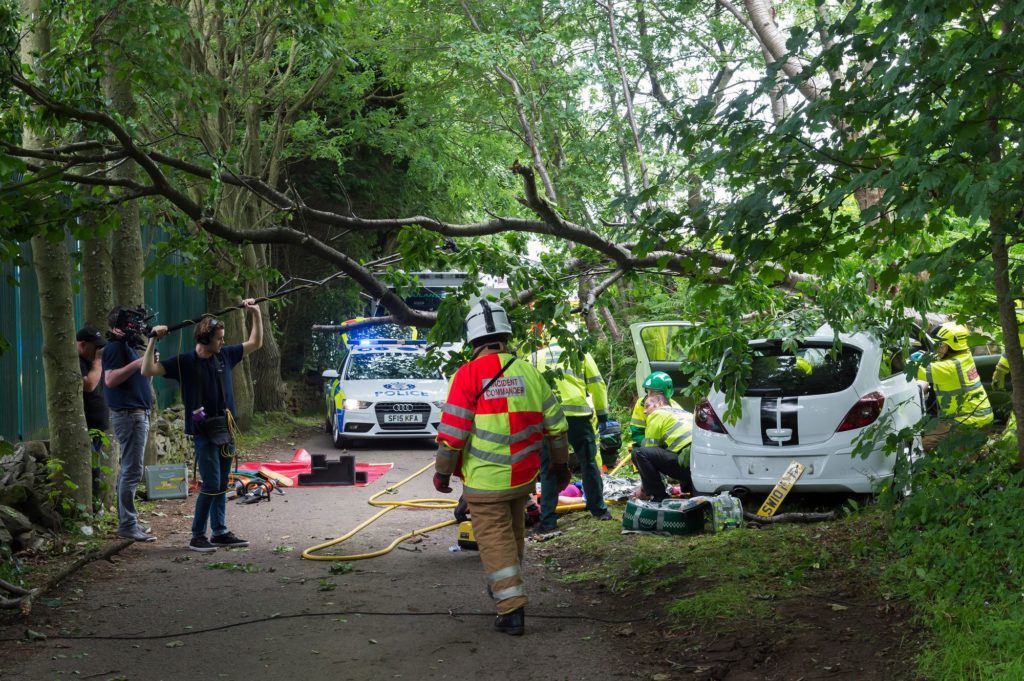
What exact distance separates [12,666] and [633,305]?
718 inches

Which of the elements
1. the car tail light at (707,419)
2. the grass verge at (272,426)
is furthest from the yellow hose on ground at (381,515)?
the grass verge at (272,426)

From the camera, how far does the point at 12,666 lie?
5.89 metres

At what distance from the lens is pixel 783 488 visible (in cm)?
976

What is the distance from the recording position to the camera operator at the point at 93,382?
1063cm

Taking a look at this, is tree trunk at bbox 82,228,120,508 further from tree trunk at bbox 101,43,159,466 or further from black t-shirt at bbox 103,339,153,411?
black t-shirt at bbox 103,339,153,411

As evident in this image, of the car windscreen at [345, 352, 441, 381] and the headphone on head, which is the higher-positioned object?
the headphone on head

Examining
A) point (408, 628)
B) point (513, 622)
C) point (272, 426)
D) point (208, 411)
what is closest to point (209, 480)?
point (208, 411)

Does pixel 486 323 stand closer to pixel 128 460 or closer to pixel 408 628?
pixel 408 628

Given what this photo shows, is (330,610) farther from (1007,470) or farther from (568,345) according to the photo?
(1007,470)

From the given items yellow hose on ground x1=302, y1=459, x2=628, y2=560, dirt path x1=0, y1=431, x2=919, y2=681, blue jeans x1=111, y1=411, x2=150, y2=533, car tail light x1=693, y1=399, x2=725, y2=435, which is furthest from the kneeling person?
blue jeans x1=111, y1=411, x2=150, y2=533

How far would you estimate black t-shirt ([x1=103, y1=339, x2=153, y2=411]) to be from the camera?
9781 mm

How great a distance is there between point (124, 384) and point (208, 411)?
957 mm

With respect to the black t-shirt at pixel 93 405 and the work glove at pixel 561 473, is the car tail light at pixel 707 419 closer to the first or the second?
the work glove at pixel 561 473

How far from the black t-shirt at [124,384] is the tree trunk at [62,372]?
18.2 inches
